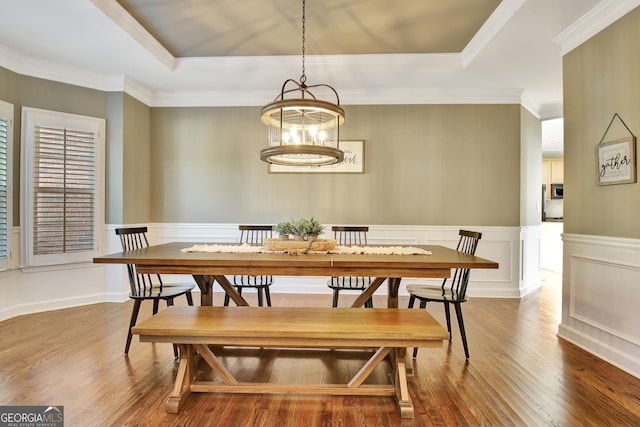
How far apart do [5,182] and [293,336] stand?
3.43 m

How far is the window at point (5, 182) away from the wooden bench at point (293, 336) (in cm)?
245

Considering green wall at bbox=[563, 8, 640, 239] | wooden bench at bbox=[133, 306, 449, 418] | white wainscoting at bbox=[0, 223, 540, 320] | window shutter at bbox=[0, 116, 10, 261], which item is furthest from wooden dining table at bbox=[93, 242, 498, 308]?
white wainscoting at bbox=[0, 223, 540, 320]

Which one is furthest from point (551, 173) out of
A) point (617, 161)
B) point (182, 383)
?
point (182, 383)

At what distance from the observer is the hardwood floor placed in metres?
1.76

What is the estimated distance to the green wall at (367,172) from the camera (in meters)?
4.28

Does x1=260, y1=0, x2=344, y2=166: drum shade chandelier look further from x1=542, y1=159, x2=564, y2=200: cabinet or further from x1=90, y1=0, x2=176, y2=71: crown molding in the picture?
x1=542, y1=159, x2=564, y2=200: cabinet

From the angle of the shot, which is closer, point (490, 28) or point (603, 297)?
point (603, 297)

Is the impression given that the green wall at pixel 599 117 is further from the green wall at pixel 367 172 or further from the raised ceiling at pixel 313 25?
the green wall at pixel 367 172

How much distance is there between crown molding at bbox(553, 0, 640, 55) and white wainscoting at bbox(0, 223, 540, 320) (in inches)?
84.5

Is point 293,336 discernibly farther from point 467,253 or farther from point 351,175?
point 351,175

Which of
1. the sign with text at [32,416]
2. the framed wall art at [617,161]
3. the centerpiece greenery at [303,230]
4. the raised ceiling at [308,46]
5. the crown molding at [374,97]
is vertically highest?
the raised ceiling at [308,46]

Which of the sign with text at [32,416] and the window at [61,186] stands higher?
the window at [61,186]

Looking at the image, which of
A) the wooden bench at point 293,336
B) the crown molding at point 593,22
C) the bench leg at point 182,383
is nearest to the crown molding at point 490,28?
the crown molding at point 593,22

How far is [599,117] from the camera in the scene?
266 cm
